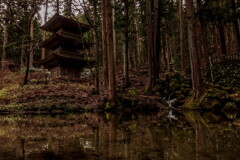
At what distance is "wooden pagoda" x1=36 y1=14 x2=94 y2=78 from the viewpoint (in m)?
24.2

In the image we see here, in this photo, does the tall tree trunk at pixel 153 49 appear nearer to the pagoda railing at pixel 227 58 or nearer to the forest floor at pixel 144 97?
the forest floor at pixel 144 97

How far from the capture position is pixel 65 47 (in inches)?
1024

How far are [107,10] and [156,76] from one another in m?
6.57

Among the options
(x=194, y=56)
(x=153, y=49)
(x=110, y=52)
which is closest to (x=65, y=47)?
(x=153, y=49)

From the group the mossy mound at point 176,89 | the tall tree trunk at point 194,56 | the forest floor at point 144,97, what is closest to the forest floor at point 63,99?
the forest floor at point 144,97

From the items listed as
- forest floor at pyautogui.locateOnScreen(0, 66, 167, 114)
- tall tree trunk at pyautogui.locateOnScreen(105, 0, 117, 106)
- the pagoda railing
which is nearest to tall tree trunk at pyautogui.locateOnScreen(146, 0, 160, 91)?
forest floor at pyautogui.locateOnScreen(0, 66, 167, 114)

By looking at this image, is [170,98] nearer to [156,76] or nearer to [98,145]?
[156,76]

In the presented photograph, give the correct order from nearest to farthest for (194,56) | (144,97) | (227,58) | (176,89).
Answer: (194,56) → (144,97) → (176,89) → (227,58)

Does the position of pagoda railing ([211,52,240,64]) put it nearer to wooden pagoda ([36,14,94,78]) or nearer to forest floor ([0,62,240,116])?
forest floor ([0,62,240,116])

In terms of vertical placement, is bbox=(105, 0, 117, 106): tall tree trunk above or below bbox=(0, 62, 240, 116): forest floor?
above

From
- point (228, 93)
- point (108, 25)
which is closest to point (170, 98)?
point (228, 93)

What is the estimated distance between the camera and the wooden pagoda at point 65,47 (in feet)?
79.5

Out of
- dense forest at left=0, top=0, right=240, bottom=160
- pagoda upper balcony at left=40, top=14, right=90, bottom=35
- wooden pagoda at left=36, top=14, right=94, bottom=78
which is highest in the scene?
pagoda upper balcony at left=40, top=14, right=90, bottom=35

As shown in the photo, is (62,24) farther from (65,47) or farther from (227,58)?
(227,58)
